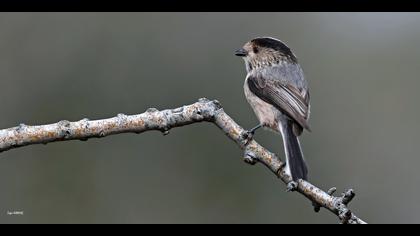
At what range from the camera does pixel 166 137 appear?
764 centimetres

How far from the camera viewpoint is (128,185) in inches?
302

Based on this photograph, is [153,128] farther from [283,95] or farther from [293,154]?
[283,95]

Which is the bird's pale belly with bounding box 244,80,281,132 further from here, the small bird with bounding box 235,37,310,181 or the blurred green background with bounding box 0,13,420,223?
the blurred green background with bounding box 0,13,420,223

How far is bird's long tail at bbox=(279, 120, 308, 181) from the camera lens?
3893 millimetres

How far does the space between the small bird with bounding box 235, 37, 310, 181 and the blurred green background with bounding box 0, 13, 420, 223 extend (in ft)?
4.99

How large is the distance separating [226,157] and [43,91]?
2424 mm

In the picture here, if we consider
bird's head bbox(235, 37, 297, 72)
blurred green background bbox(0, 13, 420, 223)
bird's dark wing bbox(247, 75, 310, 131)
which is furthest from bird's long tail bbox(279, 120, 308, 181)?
blurred green background bbox(0, 13, 420, 223)

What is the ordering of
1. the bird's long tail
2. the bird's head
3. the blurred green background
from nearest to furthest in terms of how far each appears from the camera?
the bird's long tail → the bird's head → the blurred green background

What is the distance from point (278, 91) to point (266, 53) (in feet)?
2.26

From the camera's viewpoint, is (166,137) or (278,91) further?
(166,137)

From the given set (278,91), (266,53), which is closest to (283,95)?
(278,91)

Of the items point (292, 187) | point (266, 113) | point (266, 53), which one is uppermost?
point (266, 53)

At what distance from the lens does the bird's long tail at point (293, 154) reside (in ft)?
12.8
